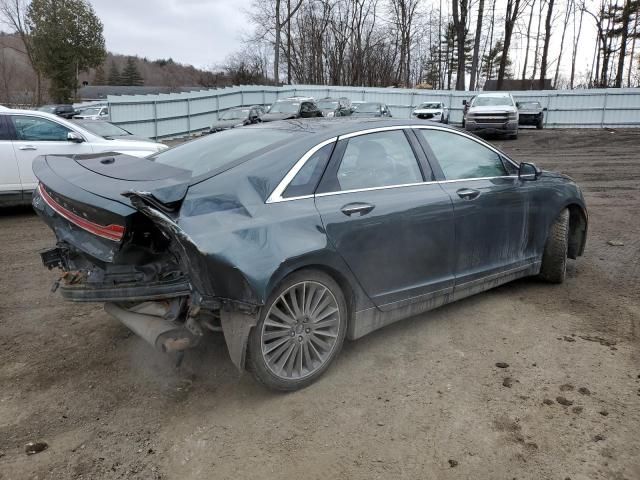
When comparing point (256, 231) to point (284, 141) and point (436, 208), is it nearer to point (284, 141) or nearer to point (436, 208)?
point (284, 141)

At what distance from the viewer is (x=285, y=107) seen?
67.3 feet

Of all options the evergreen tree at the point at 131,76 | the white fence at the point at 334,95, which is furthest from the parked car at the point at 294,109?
the evergreen tree at the point at 131,76

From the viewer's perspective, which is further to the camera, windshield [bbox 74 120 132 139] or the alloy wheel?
windshield [bbox 74 120 132 139]

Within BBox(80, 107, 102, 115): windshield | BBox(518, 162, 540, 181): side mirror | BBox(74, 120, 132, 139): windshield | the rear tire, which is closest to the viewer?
BBox(518, 162, 540, 181): side mirror

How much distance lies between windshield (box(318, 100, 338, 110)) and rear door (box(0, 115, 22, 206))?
16257 mm

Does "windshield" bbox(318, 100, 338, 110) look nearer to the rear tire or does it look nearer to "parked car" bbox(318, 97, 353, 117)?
"parked car" bbox(318, 97, 353, 117)

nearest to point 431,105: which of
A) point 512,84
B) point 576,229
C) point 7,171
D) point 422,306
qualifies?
point 7,171

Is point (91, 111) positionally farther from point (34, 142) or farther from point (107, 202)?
point (107, 202)

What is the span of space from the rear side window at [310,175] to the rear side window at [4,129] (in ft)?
20.8

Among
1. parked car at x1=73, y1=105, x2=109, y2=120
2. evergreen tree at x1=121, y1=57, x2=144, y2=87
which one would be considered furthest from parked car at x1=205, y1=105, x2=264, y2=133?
evergreen tree at x1=121, y1=57, x2=144, y2=87

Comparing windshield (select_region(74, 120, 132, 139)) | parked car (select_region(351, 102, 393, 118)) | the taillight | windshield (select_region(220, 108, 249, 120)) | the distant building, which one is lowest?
the taillight

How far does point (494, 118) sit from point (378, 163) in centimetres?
1899

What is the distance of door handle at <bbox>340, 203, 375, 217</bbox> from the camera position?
3.33 m

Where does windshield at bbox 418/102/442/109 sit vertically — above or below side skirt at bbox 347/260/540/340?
above
